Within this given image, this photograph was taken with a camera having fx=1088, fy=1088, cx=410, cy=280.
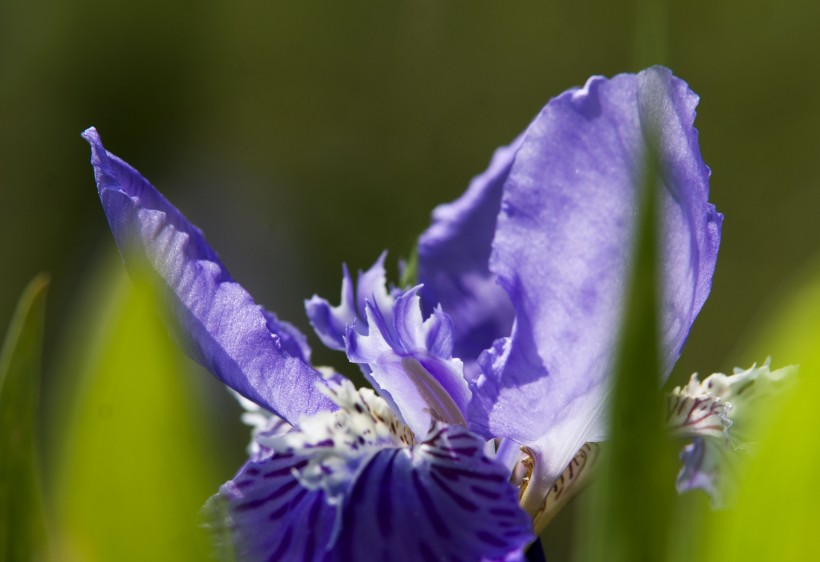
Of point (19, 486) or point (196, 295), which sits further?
point (196, 295)

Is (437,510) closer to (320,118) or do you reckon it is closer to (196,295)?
(196,295)

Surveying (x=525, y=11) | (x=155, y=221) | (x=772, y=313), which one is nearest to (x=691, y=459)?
(x=155, y=221)

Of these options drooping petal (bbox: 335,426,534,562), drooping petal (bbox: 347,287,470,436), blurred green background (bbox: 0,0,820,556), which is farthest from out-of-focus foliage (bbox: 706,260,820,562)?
blurred green background (bbox: 0,0,820,556)

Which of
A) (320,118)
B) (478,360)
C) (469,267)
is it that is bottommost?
(478,360)

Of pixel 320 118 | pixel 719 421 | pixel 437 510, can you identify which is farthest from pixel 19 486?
pixel 320 118

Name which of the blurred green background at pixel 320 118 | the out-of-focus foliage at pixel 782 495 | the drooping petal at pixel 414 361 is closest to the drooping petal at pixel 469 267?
the drooping petal at pixel 414 361

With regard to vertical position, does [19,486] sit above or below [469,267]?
below

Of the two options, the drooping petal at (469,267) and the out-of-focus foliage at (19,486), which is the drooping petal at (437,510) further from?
the drooping petal at (469,267)

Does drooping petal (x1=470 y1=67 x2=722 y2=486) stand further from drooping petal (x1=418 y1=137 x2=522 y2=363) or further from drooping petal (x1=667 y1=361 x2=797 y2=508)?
drooping petal (x1=418 y1=137 x2=522 y2=363)
